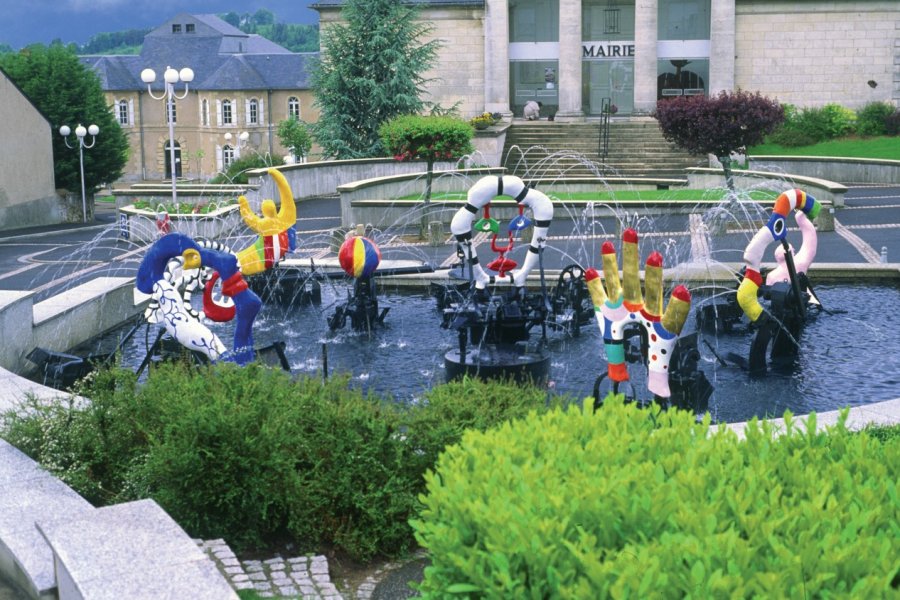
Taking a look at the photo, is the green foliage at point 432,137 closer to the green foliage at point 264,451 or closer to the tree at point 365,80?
the tree at point 365,80

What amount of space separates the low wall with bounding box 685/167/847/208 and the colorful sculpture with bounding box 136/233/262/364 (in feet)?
58.9

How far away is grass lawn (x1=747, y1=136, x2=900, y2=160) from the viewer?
4334 centimetres

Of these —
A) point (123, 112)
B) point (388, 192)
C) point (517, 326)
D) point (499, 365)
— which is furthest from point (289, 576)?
point (123, 112)

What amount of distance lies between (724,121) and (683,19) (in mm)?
22063

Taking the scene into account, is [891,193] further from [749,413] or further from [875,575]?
[875,575]

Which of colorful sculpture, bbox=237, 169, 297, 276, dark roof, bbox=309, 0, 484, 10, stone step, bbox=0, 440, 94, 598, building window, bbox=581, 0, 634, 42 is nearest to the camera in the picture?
stone step, bbox=0, 440, 94, 598

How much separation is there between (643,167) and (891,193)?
9921mm

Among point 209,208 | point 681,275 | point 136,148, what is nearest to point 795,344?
point 681,275

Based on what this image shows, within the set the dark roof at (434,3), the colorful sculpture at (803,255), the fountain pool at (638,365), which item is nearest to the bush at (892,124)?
the dark roof at (434,3)

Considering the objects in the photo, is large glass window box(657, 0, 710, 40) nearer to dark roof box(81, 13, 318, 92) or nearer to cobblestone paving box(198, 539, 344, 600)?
cobblestone paving box(198, 539, 344, 600)

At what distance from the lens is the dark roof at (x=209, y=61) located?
4326 inches

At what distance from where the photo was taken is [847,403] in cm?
1373

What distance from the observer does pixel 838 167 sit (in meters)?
39.6

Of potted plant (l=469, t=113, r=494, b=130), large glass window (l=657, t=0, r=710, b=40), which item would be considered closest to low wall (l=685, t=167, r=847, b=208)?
potted plant (l=469, t=113, r=494, b=130)
